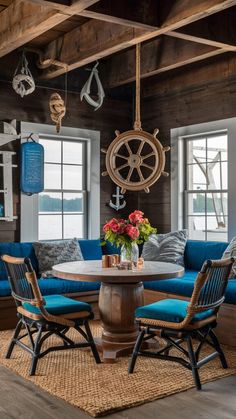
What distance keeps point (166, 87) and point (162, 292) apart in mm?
2707

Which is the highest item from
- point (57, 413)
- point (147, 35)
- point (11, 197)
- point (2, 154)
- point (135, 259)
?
point (147, 35)

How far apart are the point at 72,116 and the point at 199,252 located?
228cm

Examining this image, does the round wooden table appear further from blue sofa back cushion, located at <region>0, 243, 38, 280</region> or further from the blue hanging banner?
the blue hanging banner

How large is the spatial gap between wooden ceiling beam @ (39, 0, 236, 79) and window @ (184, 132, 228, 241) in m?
1.70

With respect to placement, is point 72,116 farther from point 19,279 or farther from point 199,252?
point 19,279

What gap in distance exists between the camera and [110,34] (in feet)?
15.1

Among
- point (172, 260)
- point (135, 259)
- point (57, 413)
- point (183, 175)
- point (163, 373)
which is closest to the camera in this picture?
point (57, 413)

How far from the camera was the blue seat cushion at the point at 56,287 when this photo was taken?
15.7 feet

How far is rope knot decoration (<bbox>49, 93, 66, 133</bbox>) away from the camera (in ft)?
18.4

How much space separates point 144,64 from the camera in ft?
18.4

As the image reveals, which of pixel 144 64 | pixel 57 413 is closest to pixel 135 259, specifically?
pixel 57 413

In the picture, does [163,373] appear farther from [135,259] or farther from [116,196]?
[116,196]

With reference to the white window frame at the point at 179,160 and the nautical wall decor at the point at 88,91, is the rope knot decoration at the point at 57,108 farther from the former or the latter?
the white window frame at the point at 179,160

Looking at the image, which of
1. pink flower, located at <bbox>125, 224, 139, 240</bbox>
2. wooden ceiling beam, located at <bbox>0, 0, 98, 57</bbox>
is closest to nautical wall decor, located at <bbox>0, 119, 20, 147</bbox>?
wooden ceiling beam, located at <bbox>0, 0, 98, 57</bbox>
